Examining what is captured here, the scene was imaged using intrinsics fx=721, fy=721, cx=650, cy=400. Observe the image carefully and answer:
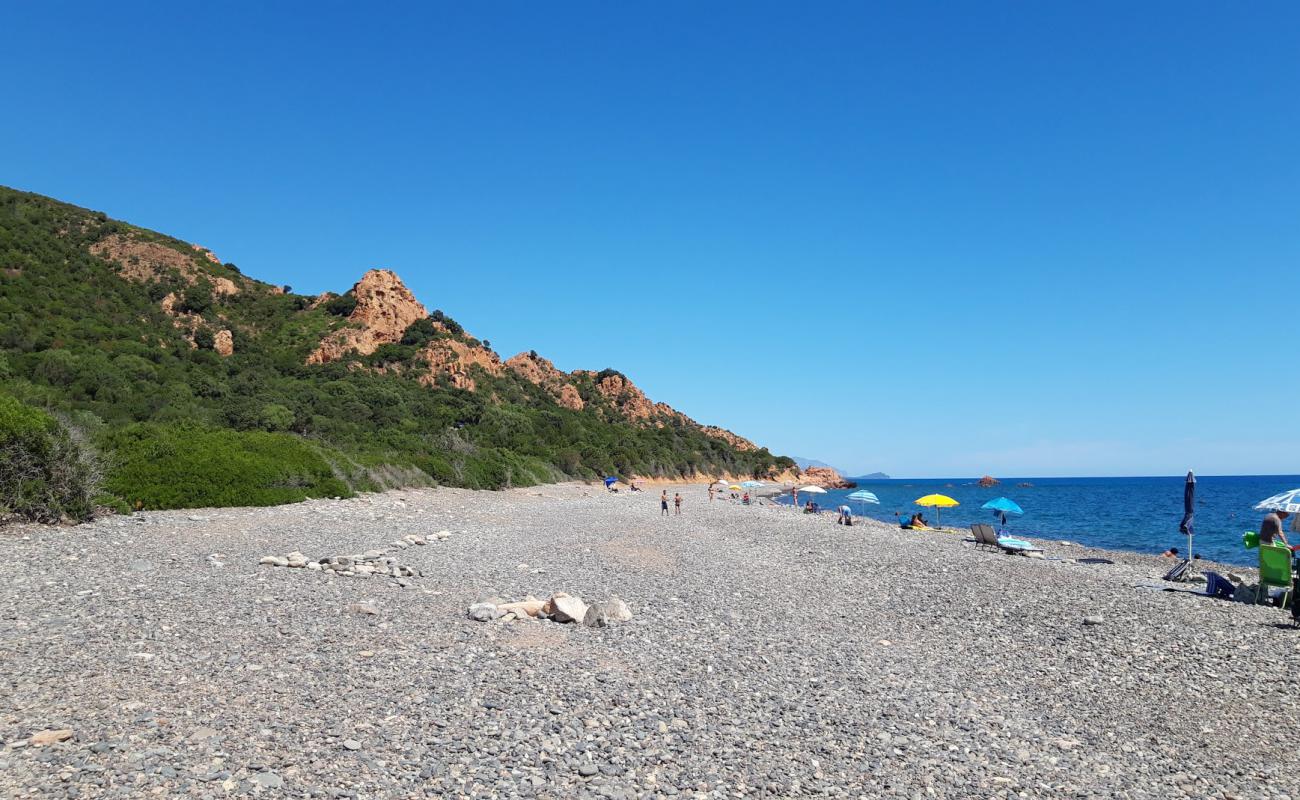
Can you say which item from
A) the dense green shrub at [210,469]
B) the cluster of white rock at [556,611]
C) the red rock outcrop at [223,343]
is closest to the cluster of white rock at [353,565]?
the cluster of white rock at [556,611]

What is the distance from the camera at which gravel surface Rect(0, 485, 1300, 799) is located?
561 centimetres

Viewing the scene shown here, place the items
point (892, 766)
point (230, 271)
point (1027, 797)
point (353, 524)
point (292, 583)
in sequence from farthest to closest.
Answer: point (230, 271)
point (353, 524)
point (292, 583)
point (892, 766)
point (1027, 797)

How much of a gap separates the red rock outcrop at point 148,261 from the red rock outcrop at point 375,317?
10347 mm

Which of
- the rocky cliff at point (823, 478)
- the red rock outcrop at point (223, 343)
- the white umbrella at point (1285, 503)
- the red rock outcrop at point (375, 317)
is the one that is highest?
the red rock outcrop at point (375, 317)

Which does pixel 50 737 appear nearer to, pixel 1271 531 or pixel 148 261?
pixel 1271 531

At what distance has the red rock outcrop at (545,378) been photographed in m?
82.9

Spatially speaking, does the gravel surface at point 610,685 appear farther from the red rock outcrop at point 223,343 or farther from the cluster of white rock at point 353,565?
the red rock outcrop at point 223,343

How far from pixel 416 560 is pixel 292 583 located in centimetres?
366

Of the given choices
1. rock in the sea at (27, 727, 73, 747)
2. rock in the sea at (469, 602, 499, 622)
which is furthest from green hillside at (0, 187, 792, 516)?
rock in the sea at (27, 727, 73, 747)

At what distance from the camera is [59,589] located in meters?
10.4

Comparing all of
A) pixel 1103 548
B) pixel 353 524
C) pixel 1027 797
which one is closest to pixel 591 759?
pixel 1027 797

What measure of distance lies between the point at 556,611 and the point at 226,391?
36744 millimetres

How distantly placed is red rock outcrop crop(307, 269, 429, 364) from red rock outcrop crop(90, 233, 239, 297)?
1035 cm

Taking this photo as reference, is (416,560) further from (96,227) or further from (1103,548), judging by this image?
(96,227)
